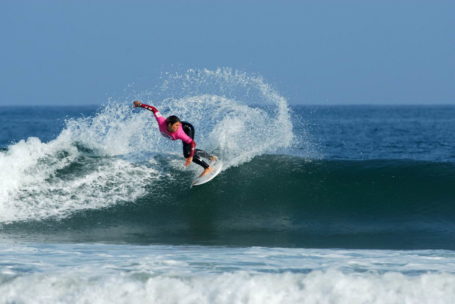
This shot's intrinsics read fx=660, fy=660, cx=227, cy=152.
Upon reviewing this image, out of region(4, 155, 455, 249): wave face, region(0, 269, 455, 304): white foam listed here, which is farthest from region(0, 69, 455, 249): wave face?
region(0, 269, 455, 304): white foam

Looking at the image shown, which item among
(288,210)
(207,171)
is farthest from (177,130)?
(288,210)

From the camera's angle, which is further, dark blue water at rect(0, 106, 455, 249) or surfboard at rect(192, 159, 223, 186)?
surfboard at rect(192, 159, 223, 186)

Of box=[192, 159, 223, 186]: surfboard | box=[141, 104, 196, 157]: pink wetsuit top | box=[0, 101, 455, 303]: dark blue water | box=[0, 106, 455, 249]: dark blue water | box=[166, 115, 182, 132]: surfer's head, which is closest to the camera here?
box=[0, 101, 455, 303]: dark blue water

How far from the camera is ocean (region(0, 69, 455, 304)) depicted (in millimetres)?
7727

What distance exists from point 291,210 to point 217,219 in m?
1.52

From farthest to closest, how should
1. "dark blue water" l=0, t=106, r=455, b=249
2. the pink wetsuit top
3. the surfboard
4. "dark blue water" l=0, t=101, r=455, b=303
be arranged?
the surfboard → the pink wetsuit top → "dark blue water" l=0, t=106, r=455, b=249 → "dark blue water" l=0, t=101, r=455, b=303

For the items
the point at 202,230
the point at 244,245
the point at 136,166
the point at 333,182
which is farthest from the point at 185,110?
the point at 244,245

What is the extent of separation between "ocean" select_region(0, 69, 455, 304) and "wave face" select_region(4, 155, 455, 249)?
0.04m

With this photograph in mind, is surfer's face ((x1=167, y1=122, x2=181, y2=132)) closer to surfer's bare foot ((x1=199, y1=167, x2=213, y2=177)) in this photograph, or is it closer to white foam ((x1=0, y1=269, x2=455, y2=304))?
surfer's bare foot ((x1=199, y1=167, x2=213, y2=177))

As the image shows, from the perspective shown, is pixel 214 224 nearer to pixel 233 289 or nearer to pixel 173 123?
pixel 173 123

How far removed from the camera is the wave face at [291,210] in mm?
11156

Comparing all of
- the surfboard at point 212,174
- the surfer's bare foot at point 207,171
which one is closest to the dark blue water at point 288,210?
the surfboard at point 212,174

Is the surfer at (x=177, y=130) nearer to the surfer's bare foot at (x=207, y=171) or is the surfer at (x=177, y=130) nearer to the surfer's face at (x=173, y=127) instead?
the surfer's face at (x=173, y=127)

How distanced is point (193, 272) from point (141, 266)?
0.72 m
